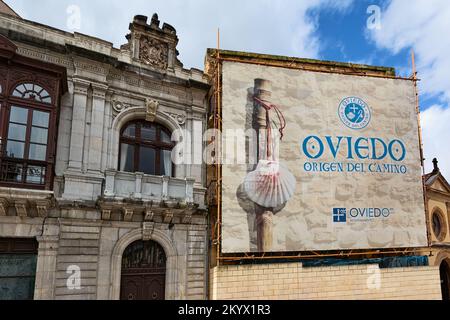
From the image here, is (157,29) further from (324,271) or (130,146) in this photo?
(324,271)

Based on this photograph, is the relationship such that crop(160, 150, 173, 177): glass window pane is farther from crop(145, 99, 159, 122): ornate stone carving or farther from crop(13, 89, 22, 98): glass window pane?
crop(13, 89, 22, 98): glass window pane

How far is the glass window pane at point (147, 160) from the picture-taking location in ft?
43.3

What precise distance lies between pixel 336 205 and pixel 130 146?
333 inches

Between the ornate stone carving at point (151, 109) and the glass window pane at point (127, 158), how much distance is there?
1.31 metres

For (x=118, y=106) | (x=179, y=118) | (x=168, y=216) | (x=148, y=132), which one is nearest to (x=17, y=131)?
(x=118, y=106)

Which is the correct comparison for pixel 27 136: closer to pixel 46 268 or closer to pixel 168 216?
pixel 46 268

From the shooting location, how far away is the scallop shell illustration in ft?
43.0

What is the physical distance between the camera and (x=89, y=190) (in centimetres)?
1144

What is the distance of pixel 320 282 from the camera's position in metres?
13.3

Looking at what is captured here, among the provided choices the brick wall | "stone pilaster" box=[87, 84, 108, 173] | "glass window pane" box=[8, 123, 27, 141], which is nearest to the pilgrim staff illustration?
the brick wall

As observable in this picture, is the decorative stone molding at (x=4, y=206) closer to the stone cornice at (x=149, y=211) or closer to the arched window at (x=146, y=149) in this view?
the stone cornice at (x=149, y=211)

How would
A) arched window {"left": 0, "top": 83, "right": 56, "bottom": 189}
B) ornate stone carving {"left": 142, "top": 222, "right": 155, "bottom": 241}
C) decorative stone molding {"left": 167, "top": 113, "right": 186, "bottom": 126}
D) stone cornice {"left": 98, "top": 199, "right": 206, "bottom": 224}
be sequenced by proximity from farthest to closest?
decorative stone molding {"left": 167, "top": 113, "right": 186, "bottom": 126} → ornate stone carving {"left": 142, "top": 222, "right": 155, "bottom": 241} → stone cornice {"left": 98, "top": 199, "right": 206, "bottom": 224} → arched window {"left": 0, "top": 83, "right": 56, "bottom": 189}

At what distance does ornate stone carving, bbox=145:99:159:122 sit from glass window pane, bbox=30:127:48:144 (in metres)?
3.68
